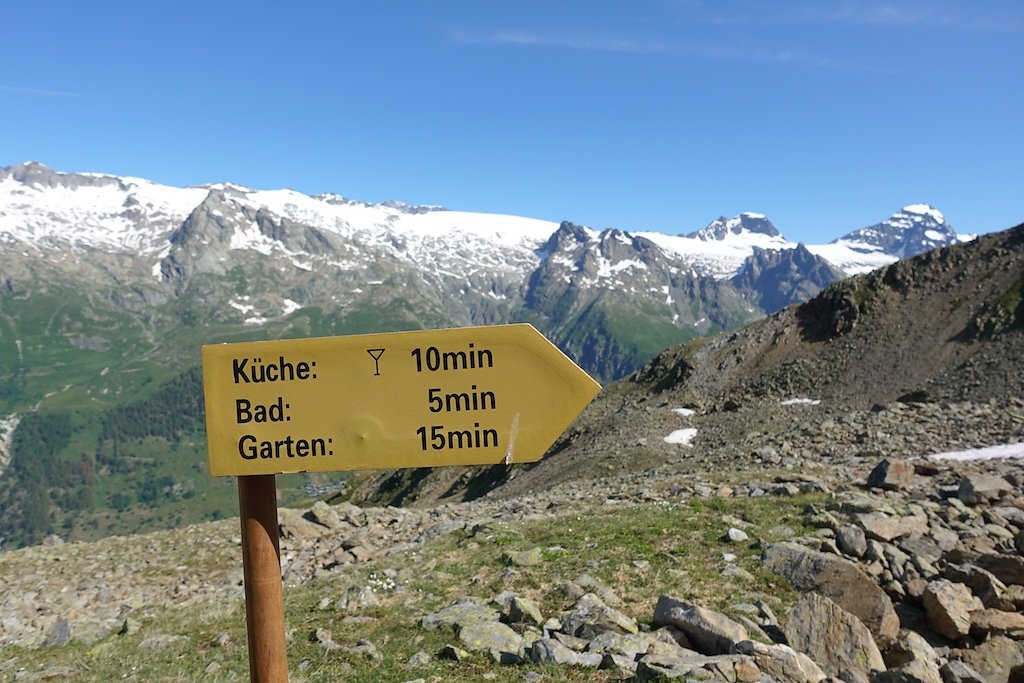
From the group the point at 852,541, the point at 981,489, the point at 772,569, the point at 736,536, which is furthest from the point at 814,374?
the point at 772,569

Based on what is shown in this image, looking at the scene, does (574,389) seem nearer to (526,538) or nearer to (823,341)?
(526,538)

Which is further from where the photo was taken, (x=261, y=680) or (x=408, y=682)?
(x=408, y=682)

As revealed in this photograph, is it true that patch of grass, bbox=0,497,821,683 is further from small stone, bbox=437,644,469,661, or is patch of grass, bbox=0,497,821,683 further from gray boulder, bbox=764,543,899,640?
gray boulder, bbox=764,543,899,640

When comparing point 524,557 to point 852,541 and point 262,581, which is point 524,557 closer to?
point 852,541

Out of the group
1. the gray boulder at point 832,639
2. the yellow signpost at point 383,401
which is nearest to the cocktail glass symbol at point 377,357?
the yellow signpost at point 383,401

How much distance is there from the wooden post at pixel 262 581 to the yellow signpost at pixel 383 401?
20 mm

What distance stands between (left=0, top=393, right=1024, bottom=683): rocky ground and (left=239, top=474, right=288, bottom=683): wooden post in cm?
466

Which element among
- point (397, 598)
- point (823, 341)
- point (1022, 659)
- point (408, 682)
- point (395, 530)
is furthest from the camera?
point (823, 341)

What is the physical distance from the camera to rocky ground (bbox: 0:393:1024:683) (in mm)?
10023

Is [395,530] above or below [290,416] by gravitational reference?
below

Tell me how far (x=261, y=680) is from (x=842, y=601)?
10.6 m

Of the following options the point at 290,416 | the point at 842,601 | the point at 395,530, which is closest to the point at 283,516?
the point at 395,530

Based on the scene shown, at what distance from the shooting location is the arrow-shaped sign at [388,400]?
570 cm

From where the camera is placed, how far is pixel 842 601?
40.3 feet
